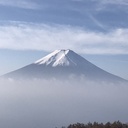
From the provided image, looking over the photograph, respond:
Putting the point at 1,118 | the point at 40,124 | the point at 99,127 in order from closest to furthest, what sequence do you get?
the point at 99,127, the point at 40,124, the point at 1,118

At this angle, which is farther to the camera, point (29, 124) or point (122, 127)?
point (29, 124)

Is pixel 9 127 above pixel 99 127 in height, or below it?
above

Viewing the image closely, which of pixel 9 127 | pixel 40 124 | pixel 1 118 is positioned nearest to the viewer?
pixel 9 127

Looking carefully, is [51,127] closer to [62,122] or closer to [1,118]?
[62,122]

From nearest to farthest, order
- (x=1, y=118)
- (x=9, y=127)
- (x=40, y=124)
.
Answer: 1. (x=9, y=127)
2. (x=40, y=124)
3. (x=1, y=118)

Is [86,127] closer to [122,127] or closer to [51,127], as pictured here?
[122,127]

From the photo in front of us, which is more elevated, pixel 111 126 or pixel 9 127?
pixel 9 127

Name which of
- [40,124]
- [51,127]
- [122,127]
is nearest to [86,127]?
[122,127]

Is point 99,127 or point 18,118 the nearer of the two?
point 99,127

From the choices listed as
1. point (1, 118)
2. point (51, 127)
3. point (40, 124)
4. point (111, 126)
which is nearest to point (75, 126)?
point (111, 126)
